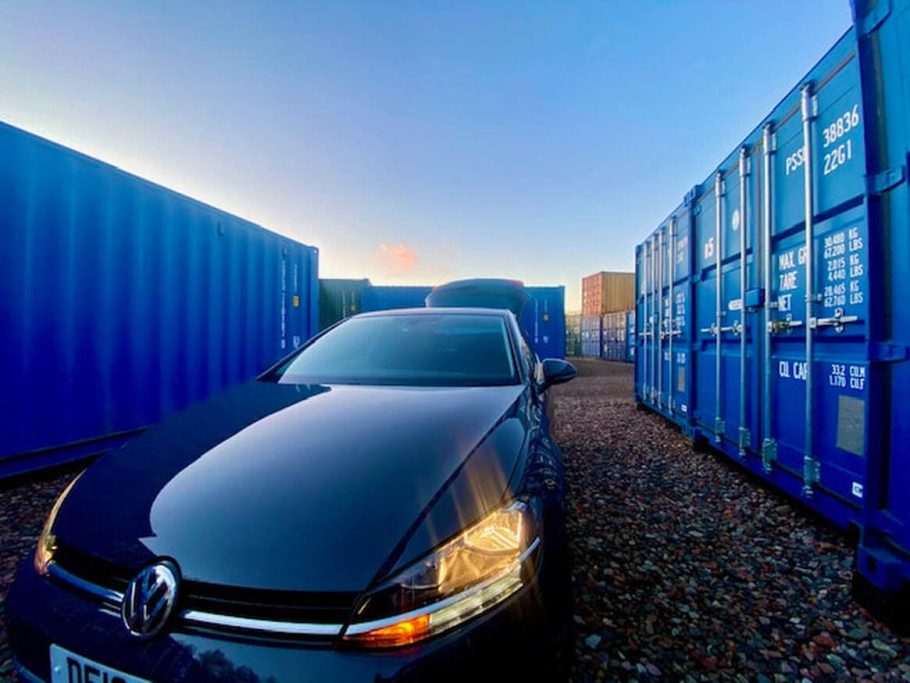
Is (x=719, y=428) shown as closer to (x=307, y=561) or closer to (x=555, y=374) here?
(x=555, y=374)

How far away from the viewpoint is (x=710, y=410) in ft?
14.4

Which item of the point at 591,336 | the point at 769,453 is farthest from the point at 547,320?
the point at 591,336

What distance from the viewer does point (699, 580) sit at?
2258 millimetres

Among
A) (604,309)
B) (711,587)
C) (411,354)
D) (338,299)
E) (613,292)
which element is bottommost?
(711,587)

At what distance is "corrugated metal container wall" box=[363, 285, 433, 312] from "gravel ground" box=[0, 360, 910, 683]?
10.2 metres

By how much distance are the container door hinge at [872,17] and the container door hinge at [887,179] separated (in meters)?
0.67

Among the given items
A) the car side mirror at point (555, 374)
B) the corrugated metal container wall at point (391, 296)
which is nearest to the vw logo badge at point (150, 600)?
the car side mirror at point (555, 374)

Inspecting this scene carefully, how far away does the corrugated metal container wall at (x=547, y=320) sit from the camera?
1359 cm

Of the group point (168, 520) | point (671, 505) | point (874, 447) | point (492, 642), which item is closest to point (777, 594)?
point (874, 447)

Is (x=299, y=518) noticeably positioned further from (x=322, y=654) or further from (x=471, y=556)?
(x=471, y=556)

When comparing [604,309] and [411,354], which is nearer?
[411,354]

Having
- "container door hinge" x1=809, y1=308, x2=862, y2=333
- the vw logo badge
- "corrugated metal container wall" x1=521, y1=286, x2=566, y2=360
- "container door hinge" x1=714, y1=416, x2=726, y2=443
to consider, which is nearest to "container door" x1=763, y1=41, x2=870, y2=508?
"container door hinge" x1=809, y1=308, x2=862, y2=333

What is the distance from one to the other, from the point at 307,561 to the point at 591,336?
25237 mm

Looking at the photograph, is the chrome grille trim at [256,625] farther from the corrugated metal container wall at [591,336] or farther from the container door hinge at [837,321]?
the corrugated metal container wall at [591,336]
